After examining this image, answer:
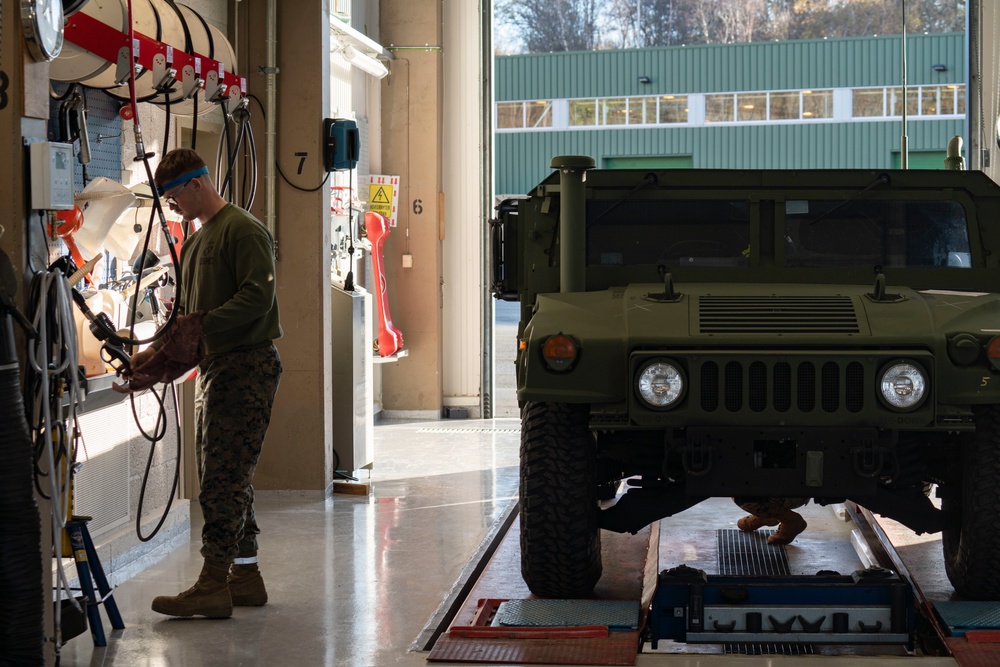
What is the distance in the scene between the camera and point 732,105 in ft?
91.2

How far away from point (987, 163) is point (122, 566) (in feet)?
23.3

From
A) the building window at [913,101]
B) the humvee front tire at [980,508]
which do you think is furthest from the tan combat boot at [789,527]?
the building window at [913,101]

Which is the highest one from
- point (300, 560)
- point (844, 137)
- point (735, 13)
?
point (735, 13)

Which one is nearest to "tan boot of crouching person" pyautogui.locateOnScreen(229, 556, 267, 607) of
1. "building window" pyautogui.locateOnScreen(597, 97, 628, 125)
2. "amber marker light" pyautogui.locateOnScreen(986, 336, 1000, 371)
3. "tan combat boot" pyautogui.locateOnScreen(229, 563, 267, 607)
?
"tan combat boot" pyautogui.locateOnScreen(229, 563, 267, 607)

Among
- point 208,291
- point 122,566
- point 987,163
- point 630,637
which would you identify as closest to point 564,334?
point 630,637

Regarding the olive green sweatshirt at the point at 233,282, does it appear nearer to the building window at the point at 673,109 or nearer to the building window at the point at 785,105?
the building window at the point at 673,109

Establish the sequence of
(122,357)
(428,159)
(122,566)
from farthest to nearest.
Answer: (428,159) → (122,566) → (122,357)

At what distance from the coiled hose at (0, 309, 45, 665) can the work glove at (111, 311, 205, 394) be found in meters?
1.11

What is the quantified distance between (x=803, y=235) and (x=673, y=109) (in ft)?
76.3

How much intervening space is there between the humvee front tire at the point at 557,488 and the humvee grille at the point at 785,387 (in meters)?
0.52

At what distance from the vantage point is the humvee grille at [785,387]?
437 cm

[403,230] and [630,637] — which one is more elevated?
[403,230]

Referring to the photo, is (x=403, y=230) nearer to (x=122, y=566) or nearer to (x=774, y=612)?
(x=122, y=566)

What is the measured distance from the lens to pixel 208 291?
4875 mm
